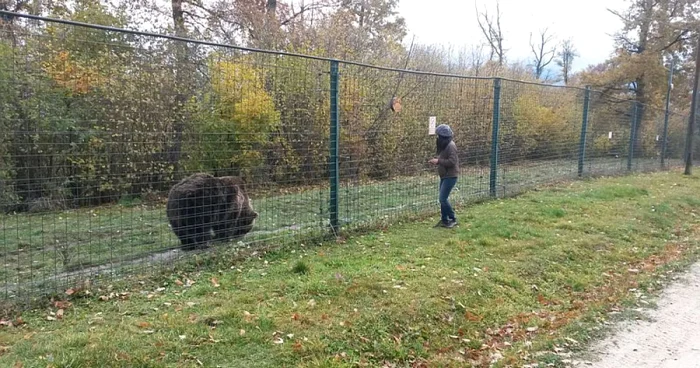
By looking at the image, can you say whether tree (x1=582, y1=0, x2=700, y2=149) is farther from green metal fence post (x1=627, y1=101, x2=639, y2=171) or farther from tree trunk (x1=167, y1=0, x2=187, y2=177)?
tree trunk (x1=167, y1=0, x2=187, y2=177)

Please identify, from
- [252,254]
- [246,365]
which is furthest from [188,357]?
[252,254]

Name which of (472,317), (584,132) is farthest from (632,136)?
(472,317)

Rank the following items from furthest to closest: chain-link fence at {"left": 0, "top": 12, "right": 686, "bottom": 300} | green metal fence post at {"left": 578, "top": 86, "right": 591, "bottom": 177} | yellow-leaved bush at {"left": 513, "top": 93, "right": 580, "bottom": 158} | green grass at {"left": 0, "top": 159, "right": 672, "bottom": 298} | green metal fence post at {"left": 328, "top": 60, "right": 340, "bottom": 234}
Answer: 1. green metal fence post at {"left": 578, "top": 86, "right": 591, "bottom": 177}
2. yellow-leaved bush at {"left": 513, "top": 93, "right": 580, "bottom": 158}
3. green metal fence post at {"left": 328, "top": 60, "right": 340, "bottom": 234}
4. chain-link fence at {"left": 0, "top": 12, "right": 686, "bottom": 300}
5. green grass at {"left": 0, "top": 159, "right": 672, "bottom": 298}

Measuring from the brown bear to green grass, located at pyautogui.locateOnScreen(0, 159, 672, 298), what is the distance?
0.37 m

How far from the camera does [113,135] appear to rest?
641 centimetres

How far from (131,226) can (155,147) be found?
1.07 metres

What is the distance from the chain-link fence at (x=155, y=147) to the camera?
5863 mm

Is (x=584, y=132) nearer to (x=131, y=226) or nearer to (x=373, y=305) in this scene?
(x=373, y=305)

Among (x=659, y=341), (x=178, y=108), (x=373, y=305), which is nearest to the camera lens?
(x=659, y=341)

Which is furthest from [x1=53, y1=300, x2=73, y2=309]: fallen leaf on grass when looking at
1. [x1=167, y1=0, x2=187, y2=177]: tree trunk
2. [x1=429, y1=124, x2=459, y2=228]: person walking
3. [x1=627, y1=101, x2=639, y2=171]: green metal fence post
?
[x1=627, y1=101, x2=639, y2=171]: green metal fence post

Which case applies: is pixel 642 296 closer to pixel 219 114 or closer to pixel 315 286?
pixel 315 286

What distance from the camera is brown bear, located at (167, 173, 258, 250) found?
6.15 m

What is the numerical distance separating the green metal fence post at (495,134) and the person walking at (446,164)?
286cm

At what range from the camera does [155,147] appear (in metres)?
6.80
